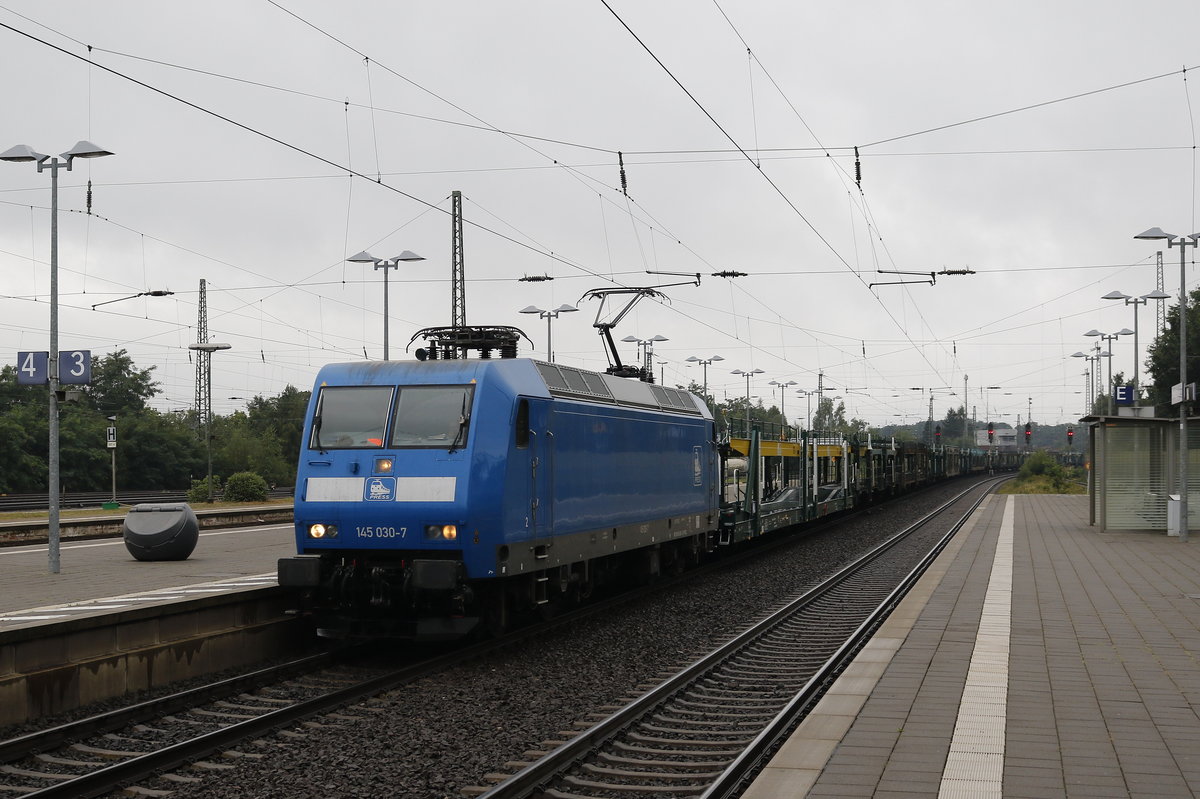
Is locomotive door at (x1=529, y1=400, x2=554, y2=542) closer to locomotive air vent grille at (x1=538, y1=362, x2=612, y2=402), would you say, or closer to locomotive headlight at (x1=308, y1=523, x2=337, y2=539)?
locomotive air vent grille at (x1=538, y1=362, x2=612, y2=402)

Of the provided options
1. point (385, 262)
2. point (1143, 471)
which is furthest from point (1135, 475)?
point (385, 262)

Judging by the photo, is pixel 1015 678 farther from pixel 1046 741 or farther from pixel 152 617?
pixel 152 617

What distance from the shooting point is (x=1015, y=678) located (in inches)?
375

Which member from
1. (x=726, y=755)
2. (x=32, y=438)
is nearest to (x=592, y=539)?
(x=726, y=755)

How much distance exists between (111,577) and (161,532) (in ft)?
7.36

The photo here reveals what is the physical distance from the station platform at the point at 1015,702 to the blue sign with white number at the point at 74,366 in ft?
35.4

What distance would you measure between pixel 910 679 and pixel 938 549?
1511 cm

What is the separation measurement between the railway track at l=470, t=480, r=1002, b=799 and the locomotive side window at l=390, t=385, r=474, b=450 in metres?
3.24

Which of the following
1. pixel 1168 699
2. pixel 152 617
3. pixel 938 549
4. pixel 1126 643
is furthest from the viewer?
pixel 938 549

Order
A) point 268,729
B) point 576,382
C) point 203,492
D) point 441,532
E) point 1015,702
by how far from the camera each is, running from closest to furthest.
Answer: point 1015,702 < point 268,729 < point 441,532 < point 576,382 < point 203,492

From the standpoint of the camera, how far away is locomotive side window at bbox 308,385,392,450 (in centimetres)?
1213

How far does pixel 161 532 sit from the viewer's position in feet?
57.3

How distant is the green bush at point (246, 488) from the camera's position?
39219mm

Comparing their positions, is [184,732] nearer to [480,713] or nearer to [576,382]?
[480,713]
